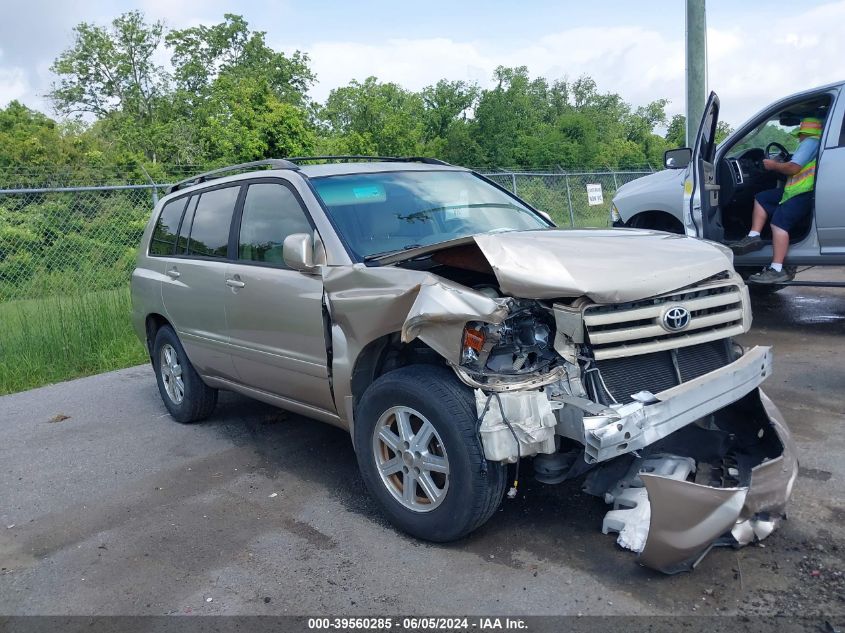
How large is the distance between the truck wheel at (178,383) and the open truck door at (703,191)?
466 cm

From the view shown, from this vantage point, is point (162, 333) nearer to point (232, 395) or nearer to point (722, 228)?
point (232, 395)

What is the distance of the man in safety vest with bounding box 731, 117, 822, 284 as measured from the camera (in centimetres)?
681

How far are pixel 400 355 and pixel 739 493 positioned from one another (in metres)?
1.79

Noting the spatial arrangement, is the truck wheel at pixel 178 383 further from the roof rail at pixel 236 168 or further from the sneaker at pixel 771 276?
the sneaker at pixel 771 276

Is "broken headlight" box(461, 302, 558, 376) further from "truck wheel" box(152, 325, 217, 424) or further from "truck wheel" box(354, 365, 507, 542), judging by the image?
"truck wheel" box(152, 325, 217, 424)

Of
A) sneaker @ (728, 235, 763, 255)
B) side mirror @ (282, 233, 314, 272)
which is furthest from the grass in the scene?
sneaker @ (728, 235, 763, 255)

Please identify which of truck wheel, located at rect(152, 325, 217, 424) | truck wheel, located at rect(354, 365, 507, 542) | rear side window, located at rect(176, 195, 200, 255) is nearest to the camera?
truck wheel, located at rect(354, 365, 507, 542)

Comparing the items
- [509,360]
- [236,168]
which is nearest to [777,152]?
[236,168]

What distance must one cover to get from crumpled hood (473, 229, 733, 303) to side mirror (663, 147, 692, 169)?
156 inches

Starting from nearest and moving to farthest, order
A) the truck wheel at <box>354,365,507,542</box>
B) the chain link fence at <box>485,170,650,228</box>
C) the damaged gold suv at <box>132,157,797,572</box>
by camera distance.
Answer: the damaged gold suv at <box>132,157,797,572</box>
the truck wheel at <box>354,365,507,542</box>
the chain link fence at <box>485,170,650,228</box>

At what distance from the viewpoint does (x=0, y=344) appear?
8.24 meters

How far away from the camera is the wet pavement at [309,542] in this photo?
3109 millimetres

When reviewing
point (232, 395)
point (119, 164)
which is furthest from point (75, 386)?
point (119, 164)

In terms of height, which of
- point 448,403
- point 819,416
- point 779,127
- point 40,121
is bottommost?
point 819,416
